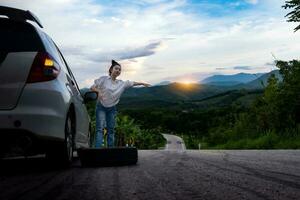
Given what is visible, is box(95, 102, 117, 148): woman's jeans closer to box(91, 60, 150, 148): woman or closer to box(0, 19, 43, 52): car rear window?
box(91, 60, 150, 148): woman

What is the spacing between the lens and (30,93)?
606 cm

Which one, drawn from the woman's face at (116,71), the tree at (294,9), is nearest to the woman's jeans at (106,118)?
the woman's face at (116,71)

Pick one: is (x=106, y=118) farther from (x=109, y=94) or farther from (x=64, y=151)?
(x=64, y=151)

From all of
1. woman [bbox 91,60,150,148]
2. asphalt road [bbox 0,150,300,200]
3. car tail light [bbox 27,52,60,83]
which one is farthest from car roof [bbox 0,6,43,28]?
woman [bbox 91,60,150,148]

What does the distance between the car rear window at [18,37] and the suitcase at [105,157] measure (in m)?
1.52

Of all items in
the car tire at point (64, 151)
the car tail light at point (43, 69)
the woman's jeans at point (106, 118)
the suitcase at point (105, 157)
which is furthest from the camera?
the woman's jeans at point (106, 118)

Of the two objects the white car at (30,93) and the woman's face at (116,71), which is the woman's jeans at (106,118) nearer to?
the woman's face at (116,71)

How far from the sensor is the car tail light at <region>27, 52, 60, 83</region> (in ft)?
20.2

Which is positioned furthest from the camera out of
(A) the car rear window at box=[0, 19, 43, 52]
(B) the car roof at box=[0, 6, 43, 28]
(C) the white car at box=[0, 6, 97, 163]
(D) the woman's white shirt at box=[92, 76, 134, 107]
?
(D) the woman's white shirt at box=[92, 76, 134, 107]

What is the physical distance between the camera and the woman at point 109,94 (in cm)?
1041

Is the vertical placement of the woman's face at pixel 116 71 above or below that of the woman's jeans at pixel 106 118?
above

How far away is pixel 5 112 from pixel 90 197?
2230 mm

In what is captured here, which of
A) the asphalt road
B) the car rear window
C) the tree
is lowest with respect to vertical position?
the asphalt road

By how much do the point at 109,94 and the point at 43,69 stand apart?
4170 mm
